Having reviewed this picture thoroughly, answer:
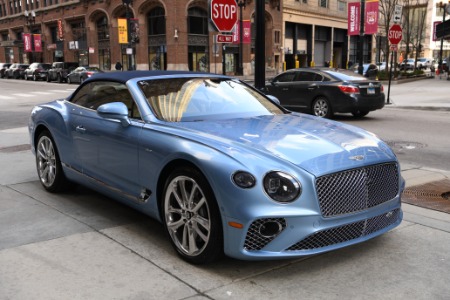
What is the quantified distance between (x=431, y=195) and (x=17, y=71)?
52359 millimetres

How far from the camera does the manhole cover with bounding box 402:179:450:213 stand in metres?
5.35

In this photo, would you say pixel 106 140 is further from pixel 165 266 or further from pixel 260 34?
pixel 260 34

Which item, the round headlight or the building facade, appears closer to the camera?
the round headlight

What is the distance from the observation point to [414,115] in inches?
582

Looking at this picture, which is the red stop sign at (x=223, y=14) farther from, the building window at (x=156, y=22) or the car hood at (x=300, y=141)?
the building window at (x=156, y=22)

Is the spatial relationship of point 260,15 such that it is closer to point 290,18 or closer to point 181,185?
point 181,185

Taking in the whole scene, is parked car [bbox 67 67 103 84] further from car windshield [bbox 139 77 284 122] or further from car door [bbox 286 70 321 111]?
car windshield [bbox 139 77 284 122]

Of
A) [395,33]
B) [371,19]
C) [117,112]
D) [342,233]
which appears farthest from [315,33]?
[342,233]

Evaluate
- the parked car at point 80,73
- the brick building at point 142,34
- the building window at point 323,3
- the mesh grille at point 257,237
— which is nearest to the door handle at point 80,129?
the mesh grille at point 257,237

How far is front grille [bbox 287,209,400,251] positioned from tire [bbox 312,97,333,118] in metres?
9.83

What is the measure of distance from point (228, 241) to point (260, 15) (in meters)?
6.39

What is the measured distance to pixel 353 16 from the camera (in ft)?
113

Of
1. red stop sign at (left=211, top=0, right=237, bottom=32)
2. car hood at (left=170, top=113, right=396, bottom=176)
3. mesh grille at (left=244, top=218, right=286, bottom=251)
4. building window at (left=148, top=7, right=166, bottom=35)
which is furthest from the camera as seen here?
building window at (left=148, top=7, right=166, bottom=35)

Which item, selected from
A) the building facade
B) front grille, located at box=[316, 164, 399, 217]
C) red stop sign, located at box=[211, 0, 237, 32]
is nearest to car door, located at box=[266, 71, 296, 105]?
red stop sign, located at box=[211, 0, 237, 32]
